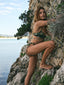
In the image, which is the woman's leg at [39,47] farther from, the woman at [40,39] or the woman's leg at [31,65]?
the woman's leg at [31,65]

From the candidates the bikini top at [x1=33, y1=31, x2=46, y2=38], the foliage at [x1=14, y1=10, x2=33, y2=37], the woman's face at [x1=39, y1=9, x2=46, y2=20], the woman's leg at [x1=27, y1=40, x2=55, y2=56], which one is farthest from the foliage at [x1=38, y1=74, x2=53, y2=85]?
the foliage at [x1=14, y1=10, x2=33, y2=37]

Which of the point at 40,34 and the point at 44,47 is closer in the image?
the point at 44,47

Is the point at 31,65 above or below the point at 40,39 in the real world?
below

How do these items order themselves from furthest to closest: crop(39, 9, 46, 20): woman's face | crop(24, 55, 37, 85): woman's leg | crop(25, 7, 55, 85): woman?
crop(24, 55, 37, 85): woman's leg
crop(39, 9, 46, 20): woman's face
crop(25, 7, 55, 85): woman

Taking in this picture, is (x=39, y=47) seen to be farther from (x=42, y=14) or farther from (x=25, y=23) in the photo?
(x=25, y=23)

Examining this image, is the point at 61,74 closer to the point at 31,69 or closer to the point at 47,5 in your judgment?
the point at 31,69

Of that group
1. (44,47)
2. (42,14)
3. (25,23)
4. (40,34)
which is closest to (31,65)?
(44,47)

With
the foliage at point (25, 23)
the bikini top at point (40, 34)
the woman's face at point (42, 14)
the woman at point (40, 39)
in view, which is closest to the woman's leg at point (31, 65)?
the woman at point (40, 39)

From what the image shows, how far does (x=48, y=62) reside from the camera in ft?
38.4

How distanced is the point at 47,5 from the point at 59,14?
5.72 m

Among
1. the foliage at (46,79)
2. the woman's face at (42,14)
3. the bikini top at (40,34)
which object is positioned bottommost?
the foliage at (46,79)

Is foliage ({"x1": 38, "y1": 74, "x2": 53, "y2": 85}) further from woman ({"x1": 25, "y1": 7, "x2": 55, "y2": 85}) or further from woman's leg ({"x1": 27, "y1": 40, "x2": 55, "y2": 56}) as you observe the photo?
woman's leg ({"x1": 27, "y1": 40, "x2": 55, "y2": 56})

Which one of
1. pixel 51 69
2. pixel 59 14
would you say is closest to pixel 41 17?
pixel 59 14

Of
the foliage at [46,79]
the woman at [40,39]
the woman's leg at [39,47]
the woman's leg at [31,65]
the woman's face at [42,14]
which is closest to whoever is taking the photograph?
the foliage at [46,79]
